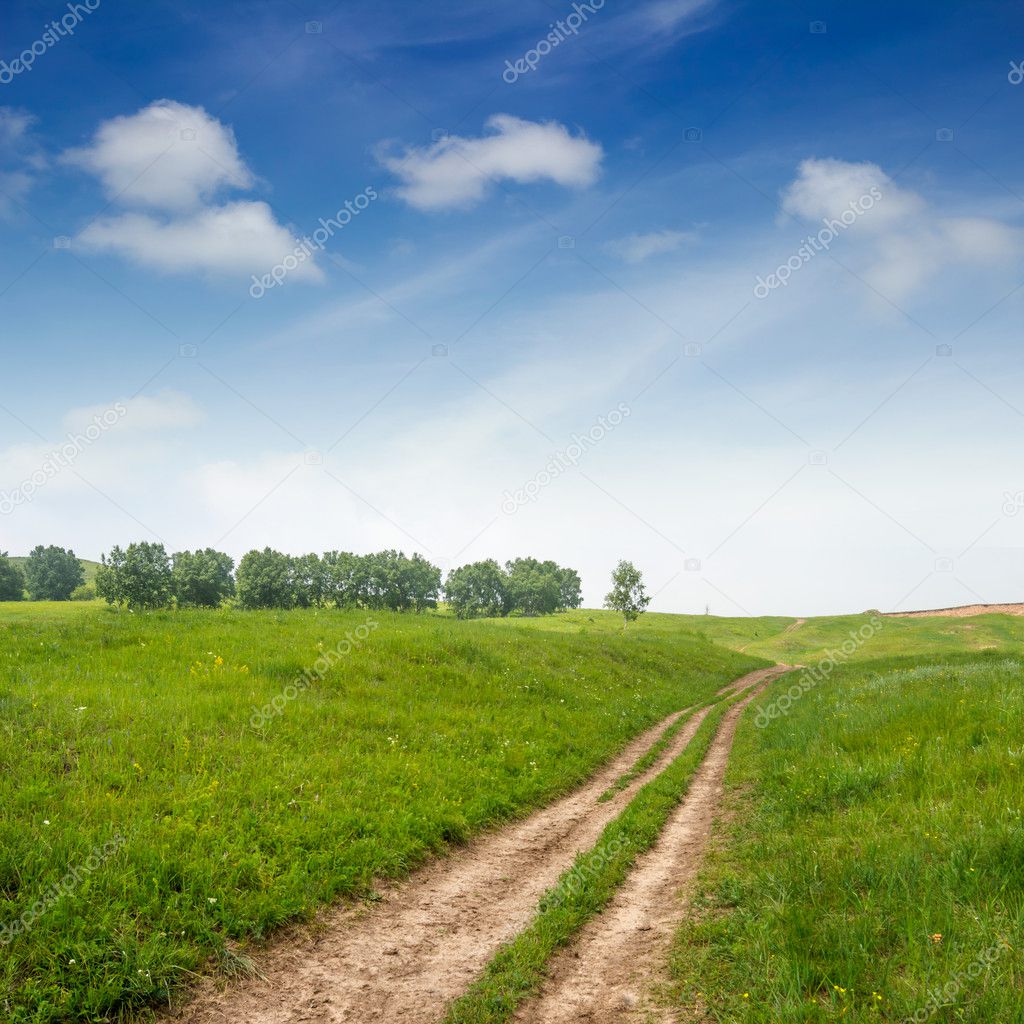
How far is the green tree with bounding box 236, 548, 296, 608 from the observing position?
98.1 metres

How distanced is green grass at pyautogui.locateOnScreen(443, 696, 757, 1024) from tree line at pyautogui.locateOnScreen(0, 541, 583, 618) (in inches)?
2291

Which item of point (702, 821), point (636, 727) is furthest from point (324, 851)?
point (636, 727)

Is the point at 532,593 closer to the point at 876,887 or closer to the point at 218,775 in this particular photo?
the point at 218,775

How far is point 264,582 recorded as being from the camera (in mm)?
98062

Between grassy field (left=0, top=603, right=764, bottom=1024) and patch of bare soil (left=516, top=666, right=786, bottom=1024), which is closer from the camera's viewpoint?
patch of bare soil (left=516, top=666, right=786, bottom=1024)

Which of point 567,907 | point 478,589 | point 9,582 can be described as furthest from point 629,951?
point 9,582

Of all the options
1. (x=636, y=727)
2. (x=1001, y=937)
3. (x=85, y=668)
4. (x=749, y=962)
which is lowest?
(x=636, y=727)

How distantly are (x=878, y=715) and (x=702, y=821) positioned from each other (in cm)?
607

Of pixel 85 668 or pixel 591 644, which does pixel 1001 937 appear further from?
pixel 591 644

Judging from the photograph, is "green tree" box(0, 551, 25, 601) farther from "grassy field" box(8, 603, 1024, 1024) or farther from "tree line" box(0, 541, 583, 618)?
"grassy field" box(8, 603, 1024, 1024)

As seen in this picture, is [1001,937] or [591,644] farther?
[591,644]

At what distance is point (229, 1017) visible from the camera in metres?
6.17

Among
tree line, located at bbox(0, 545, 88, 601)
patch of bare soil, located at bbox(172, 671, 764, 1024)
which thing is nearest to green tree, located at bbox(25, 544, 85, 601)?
tree line, located at bbox(0, 545, 88, 601)

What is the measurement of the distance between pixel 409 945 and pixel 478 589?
429 feet
